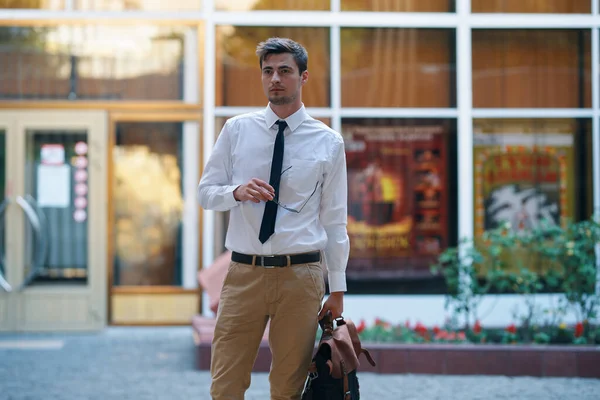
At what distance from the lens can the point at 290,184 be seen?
12.6ft

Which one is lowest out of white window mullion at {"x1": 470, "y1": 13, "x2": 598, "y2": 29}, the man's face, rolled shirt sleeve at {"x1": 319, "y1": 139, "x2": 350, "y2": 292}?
rolled shirt sleeve at {"x1": 319, "y1": 139, "x2": 350, "y2": 292}

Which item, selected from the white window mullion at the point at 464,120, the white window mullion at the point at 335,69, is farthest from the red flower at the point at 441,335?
the white window mullion at the point at 335,69

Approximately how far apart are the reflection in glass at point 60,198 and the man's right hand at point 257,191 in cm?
567

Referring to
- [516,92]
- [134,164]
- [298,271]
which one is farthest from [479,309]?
[298,271]

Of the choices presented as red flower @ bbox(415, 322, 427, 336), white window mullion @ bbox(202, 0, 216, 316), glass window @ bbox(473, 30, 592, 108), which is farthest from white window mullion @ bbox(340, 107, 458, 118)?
red flower @ bbox(415, 322, 427, 336)

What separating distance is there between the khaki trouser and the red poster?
16.8 feet

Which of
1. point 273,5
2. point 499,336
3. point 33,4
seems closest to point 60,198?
point 33,4

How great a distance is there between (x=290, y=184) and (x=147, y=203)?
5473 mm

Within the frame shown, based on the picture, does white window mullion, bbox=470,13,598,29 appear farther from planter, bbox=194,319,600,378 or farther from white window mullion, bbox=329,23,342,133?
planter, bbox=194,319,600,378

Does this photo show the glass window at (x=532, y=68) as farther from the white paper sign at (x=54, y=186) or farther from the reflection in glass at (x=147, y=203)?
the white paper sign at (x=54, y=186)

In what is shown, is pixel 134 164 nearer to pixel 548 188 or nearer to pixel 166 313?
pixel 166 313

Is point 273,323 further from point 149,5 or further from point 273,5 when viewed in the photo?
point 149,5

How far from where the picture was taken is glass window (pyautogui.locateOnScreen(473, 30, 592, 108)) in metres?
9.06

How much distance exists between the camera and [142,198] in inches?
357
